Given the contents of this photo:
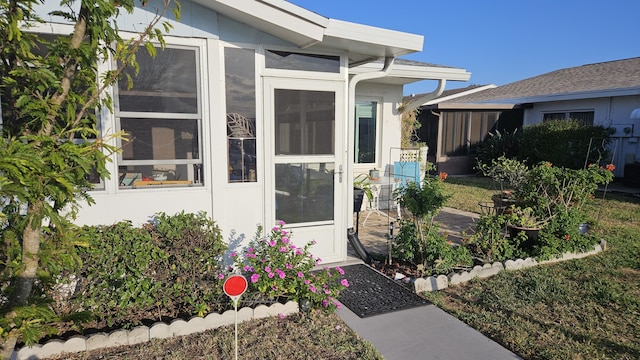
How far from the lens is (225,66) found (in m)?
4.10

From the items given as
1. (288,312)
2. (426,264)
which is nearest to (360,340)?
(288,312)

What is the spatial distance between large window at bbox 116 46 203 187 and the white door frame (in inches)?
28.6

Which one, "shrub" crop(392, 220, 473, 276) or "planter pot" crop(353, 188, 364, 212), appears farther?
"planter pot" crop(353, 188, 364, 212)

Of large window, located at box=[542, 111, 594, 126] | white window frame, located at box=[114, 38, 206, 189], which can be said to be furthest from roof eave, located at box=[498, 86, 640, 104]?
white window frame, located at box=[114, 38, 206, 189]

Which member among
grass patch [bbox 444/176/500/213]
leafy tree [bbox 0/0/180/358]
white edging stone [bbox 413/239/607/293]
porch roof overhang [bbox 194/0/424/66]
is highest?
porch roof overhang [bbox 194/0/424/66]

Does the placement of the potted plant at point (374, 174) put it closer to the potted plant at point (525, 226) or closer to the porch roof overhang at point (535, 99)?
the potted plant at point (525, 226)

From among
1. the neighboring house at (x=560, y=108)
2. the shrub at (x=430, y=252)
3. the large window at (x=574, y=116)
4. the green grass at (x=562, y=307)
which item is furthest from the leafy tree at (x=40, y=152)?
the large window at (x=574, y=116)

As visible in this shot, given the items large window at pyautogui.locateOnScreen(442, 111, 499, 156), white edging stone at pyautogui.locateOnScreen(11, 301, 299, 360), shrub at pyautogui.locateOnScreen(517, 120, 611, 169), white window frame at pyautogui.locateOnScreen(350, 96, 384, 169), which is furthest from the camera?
large window at pyautogui.locateOnScreen(442, 111, 499, 156)

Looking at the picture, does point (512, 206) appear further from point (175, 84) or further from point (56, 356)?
point (56, 356)

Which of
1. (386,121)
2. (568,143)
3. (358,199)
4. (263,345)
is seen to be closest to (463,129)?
(568,143)

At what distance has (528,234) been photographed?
5.38 meters

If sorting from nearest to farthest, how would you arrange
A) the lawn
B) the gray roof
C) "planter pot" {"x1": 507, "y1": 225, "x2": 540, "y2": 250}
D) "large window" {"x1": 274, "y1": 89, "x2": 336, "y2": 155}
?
the lawn
"large window" {"x1": 274, "y1": 89, "x2": 336, "y2": 155}
"planter pot" {"x1": 507, "y1": 225, "x2": 540, "y2": 250}
the gray roof

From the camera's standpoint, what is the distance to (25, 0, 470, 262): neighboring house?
12.6 ft

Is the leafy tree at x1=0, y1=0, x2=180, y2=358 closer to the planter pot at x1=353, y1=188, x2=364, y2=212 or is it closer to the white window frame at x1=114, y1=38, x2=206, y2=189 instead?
the white window frame at x1=114, y1=38, x2=206, y2=189
